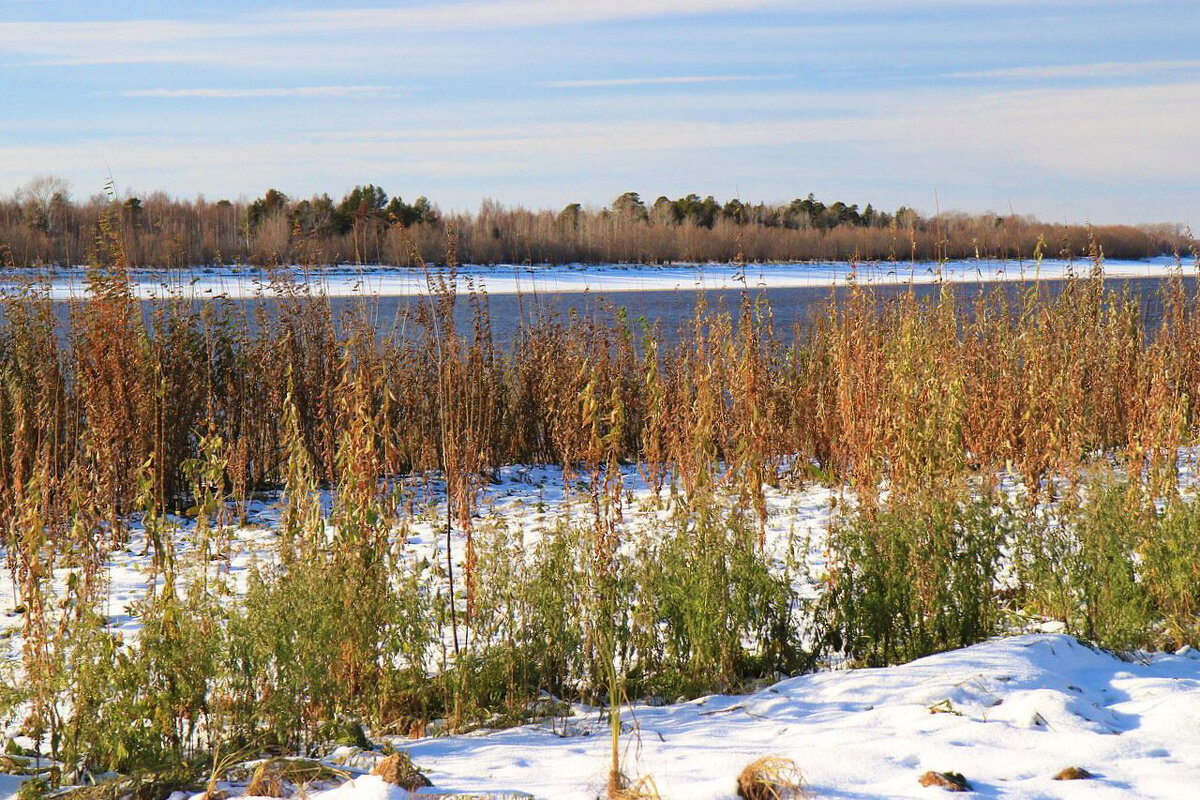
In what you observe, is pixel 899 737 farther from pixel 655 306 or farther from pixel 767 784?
pixel 655 306

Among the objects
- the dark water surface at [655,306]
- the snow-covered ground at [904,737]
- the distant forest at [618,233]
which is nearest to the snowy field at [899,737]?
the snow-covered ground at [904,737]

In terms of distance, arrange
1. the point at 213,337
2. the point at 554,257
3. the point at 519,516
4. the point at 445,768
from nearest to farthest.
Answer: the point at 445,768 → the point at 519,516 → the point at 213,337 → the point at 554,257

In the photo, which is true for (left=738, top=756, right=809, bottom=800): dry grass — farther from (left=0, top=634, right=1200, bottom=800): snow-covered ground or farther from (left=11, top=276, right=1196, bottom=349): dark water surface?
(left=11, top=276, right=1196, bottom=349): dark water surface

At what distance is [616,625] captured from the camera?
4371 millimetres

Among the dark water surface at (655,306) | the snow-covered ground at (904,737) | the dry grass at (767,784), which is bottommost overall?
the snow-covered ground at (904,737)

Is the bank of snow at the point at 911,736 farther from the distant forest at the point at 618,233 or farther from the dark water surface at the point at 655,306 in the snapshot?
the distant forest at the point at 618,233

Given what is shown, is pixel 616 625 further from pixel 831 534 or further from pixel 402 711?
pixel 831 534

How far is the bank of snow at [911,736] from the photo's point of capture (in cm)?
301

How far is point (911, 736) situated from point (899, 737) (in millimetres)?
39

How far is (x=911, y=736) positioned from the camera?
3.36 metres

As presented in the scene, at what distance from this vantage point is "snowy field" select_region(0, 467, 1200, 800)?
3012 millimetres

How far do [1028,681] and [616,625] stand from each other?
5.16 feet

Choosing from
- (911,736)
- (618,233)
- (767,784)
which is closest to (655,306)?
(618,233)

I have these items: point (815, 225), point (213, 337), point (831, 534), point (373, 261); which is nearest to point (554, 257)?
point (373, 261)
